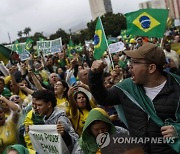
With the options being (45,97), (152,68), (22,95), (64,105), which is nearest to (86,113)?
(64,105)

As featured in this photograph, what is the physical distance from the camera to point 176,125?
87.9 inches

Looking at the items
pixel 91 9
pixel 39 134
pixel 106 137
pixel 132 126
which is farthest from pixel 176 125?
pixel 91 9

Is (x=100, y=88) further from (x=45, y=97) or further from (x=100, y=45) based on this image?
(x=100, y=45)

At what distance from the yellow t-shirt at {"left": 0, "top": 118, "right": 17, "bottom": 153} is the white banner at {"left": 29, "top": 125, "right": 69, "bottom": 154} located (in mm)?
333

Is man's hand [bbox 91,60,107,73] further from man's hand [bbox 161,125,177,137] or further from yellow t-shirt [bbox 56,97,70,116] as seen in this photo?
yellow t-shirt [bbox 56,97,70,116]

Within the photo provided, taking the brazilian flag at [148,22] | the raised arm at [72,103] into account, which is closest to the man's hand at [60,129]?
the raised arm at [72,103]

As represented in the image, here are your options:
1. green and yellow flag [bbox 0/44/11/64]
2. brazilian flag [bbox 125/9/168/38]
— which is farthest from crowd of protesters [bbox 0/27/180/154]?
green and yellow flag [bbox 0/44/11/64]

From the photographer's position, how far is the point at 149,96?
94.6 inches

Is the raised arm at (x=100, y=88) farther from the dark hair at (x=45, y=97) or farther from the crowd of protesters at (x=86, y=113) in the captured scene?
the dark hair at (x=45, y=97)

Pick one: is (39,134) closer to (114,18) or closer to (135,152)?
(135,152)

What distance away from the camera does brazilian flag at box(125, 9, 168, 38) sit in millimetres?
5906

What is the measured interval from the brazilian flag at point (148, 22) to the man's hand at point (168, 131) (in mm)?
3945

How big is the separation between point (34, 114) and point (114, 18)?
171 feet

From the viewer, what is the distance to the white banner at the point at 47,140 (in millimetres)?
3461
